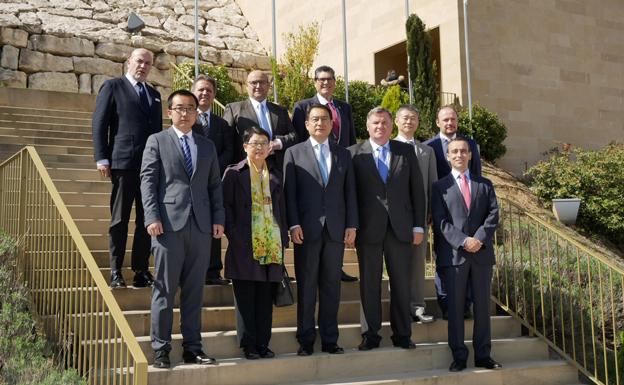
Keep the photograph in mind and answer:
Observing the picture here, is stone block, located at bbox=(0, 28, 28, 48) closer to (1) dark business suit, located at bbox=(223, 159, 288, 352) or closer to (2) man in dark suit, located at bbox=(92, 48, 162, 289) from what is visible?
(2) man in dark suit, located at bbox=(92, 48, 162, 289)

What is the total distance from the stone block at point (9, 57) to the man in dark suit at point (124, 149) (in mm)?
12715

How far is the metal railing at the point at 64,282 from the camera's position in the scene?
3.52m

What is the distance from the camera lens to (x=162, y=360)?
4059 mm

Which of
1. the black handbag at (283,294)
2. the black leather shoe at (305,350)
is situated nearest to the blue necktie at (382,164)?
the black handbag at (283,294)

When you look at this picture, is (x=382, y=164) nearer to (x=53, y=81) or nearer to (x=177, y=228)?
(x=177, y=228)

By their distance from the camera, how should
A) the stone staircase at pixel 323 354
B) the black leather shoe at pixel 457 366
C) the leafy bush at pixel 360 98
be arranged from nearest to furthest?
the stone staircase at pixel 323 354, the black leather shoe at pixel 457 366, the leafy bush at pixel 360 98

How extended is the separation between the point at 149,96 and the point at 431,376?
117 inches

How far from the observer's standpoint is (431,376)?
463 centimetres

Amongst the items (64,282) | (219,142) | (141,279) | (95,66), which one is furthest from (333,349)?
(95,66)

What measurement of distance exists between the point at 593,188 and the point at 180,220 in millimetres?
11364

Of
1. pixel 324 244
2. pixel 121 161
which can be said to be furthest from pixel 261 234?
pixel 121 161

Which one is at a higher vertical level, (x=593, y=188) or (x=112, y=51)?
(x=112, y=51)

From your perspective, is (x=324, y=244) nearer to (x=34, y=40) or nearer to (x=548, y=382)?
(x=548, y=382)

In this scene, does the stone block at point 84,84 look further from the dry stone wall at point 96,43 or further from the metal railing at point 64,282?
the metal railing at point 64,282
